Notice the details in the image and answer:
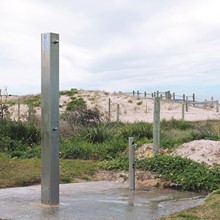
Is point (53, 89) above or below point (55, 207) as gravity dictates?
above

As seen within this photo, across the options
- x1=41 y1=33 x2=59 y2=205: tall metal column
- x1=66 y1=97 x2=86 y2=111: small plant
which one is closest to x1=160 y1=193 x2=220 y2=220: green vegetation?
x1=41 y1=33 x2=59 y2=205: tall metal column

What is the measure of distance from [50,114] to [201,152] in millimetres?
5581

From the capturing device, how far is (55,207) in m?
7.83

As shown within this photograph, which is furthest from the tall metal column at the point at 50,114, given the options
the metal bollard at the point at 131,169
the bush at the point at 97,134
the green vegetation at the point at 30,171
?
the bush at the point at 97,134

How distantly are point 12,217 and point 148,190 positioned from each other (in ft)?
11.7

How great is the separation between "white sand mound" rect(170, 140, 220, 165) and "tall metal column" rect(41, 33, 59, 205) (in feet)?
16.1

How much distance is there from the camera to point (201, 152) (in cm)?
1249

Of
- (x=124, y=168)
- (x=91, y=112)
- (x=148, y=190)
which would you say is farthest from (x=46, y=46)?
(x=91, y=112)

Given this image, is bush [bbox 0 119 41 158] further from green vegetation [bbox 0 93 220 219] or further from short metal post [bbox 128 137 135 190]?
short metal post [bbox 128 137 135 190]

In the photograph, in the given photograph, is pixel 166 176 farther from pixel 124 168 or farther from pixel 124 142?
Result: pixel 124 142

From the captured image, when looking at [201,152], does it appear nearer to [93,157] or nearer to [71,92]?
[93,157]

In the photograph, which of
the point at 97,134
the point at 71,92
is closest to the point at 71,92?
the point at 71,92

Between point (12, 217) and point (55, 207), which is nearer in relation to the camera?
point (12, 217)

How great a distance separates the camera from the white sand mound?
1205 centimetres
